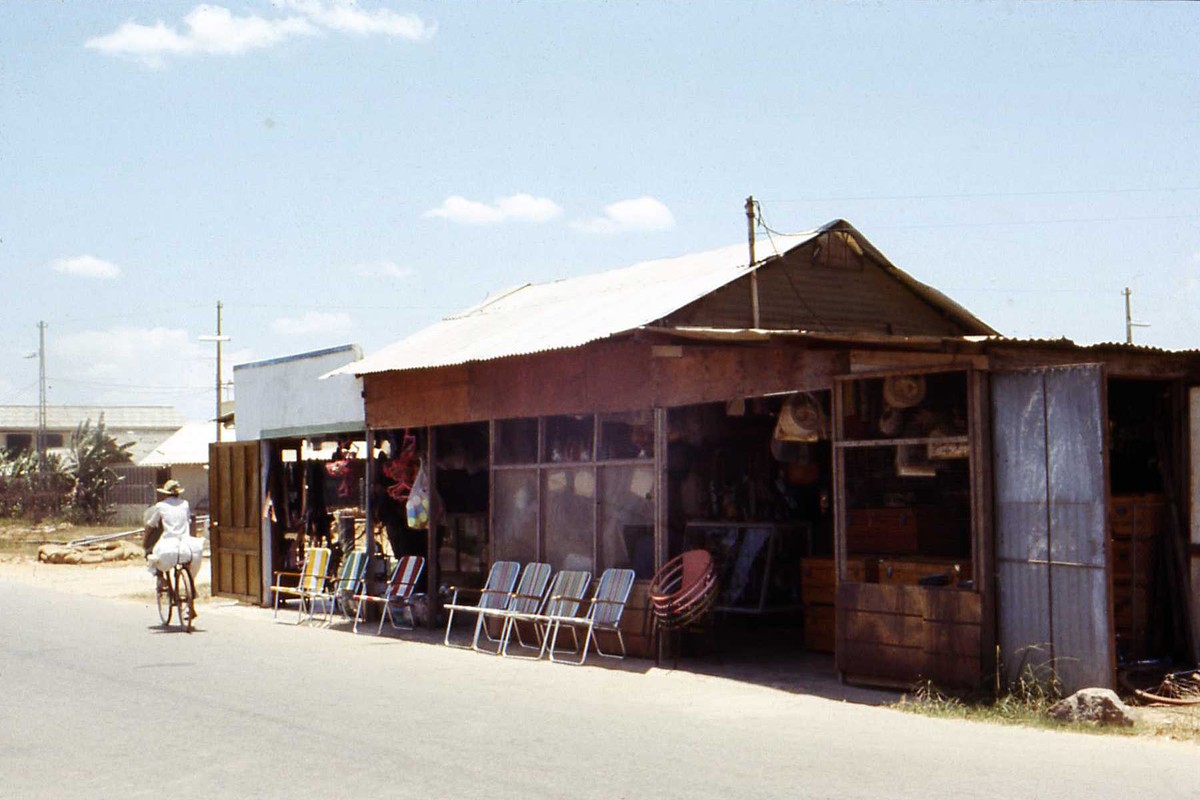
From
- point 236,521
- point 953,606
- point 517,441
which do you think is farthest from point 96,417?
point 953,606

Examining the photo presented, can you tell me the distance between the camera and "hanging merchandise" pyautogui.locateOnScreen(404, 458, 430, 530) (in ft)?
57.4

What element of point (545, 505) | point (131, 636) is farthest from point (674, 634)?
point (131, 636)

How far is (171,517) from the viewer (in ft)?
54.1

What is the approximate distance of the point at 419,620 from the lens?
58.2 ft

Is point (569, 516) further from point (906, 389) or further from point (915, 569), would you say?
point (906, 389)

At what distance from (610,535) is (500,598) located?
1.82 m

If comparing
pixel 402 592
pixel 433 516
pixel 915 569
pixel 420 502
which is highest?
pixel 420 502

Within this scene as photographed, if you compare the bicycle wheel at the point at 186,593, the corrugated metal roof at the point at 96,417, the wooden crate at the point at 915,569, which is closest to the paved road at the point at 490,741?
the wooden crate at the point at 915,569

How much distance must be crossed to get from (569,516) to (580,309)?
2.64 meters

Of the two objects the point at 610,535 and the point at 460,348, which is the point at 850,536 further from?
the point at 460,348

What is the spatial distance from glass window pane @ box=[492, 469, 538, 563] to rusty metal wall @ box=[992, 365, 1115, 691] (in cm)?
657

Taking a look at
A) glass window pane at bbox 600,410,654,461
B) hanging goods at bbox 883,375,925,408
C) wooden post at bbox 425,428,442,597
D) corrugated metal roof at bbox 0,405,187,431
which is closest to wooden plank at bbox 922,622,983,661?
hanging goods at bbox 883,375,925,408

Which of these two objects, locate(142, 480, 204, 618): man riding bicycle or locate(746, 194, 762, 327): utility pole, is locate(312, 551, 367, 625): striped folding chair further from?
locate(746, 194, 762, 327): utility pole

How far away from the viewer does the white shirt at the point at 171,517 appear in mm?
16391
